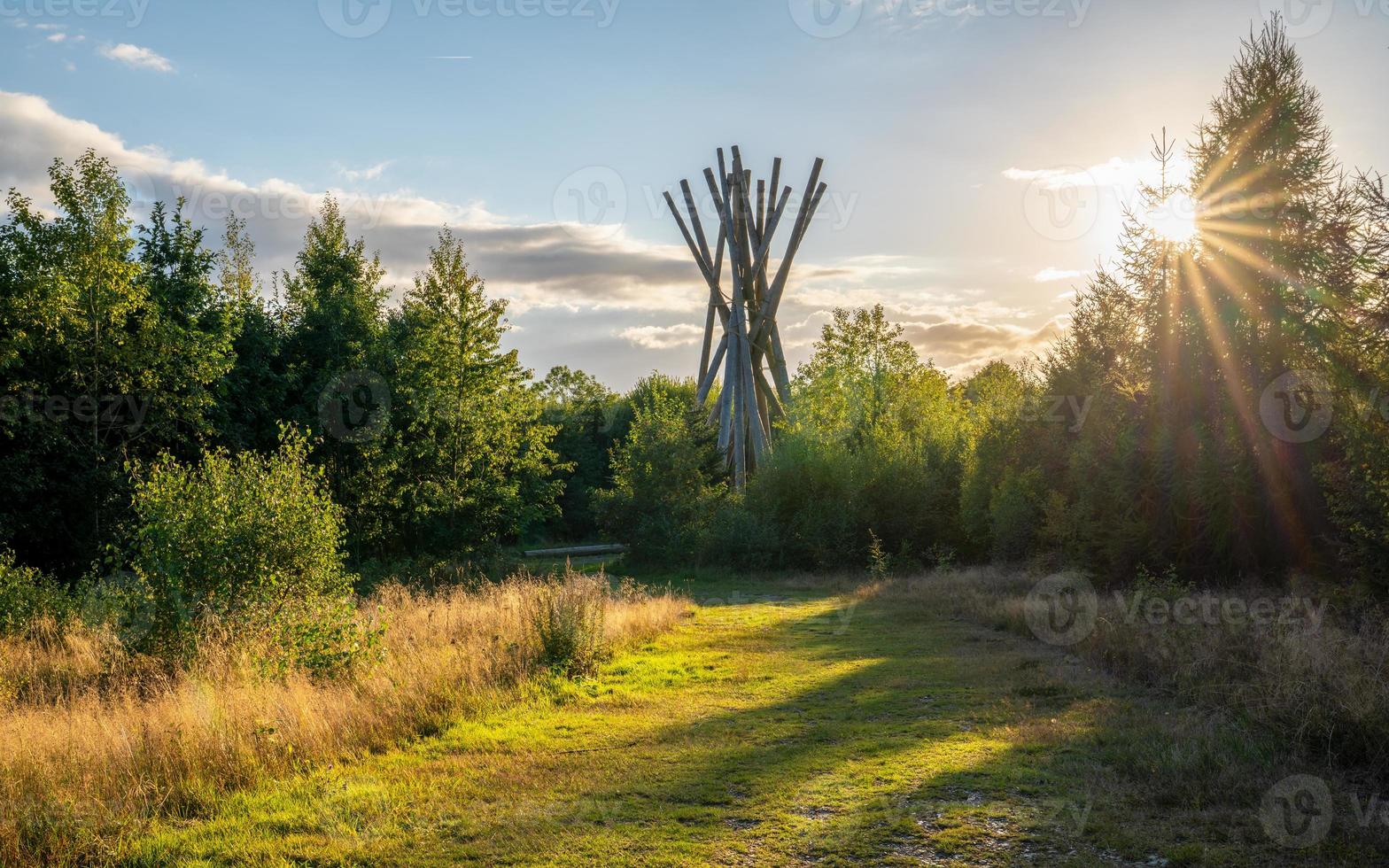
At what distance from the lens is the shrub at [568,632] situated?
11648 mm

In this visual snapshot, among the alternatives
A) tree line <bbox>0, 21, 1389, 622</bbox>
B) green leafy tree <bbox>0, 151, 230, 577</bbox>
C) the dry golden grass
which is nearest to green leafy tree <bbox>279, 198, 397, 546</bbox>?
tree line <bbox>0, 21, 1389, 622</bbox>

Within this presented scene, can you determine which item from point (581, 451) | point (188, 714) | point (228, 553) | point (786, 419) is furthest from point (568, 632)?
point (581, 451)

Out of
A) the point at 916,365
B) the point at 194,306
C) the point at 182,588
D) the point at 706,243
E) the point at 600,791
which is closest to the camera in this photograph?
the point at 600,791

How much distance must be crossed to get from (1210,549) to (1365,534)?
5.11 meters

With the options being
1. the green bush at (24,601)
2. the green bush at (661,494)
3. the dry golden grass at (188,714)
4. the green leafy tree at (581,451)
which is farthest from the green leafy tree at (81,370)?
the green leafy tree at (581,451)

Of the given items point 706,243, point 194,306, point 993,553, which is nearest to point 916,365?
point 706,243

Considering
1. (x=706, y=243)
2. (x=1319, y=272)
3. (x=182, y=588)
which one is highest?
(x=706, y=243)

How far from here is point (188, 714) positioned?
24.2 ft

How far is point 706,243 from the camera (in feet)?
107

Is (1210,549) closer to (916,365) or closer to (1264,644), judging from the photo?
A: (1264,644)

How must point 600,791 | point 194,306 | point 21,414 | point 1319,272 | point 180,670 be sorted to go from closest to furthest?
point 600,791
point 180,670
point 1319,272
point 21,414
point 194,306

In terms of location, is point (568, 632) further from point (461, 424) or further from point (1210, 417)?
point (461, 424)

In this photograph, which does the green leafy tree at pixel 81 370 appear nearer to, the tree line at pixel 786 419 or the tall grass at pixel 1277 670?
the tree line at pixel 786 419

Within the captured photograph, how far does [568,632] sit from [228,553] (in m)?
4.41
